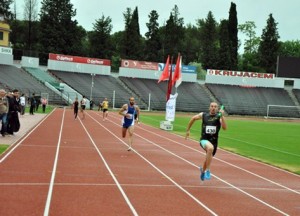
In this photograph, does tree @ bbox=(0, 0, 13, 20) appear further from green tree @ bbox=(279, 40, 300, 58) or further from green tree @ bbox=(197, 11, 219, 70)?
green tree @ bbox=(279, 40, 300, 58)

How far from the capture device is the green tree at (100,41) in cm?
9025

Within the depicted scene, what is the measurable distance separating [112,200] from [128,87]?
A: 63055mm

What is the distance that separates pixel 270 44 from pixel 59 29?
4379cm

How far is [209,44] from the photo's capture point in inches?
3957

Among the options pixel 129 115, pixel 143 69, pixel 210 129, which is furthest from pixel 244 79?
pixel 210 129

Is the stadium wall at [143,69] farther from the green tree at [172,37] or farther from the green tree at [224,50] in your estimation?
the green tree at [172,37]

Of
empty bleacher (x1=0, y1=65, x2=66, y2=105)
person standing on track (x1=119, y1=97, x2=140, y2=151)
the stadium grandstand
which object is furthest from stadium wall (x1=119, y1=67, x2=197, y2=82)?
person standing on track (x1=119, y1=97, x2=140, y2=151)

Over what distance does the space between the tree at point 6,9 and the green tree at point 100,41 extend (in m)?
16.6

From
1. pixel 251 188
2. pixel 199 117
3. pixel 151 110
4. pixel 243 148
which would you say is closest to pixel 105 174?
pixel 199 117

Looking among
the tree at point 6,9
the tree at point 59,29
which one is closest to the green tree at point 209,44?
the tree at point 59,29

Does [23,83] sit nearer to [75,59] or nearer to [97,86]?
[97,86]

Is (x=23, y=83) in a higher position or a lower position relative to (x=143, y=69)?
lower

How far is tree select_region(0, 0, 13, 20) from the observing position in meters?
87.9

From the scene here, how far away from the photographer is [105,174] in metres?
11.3
